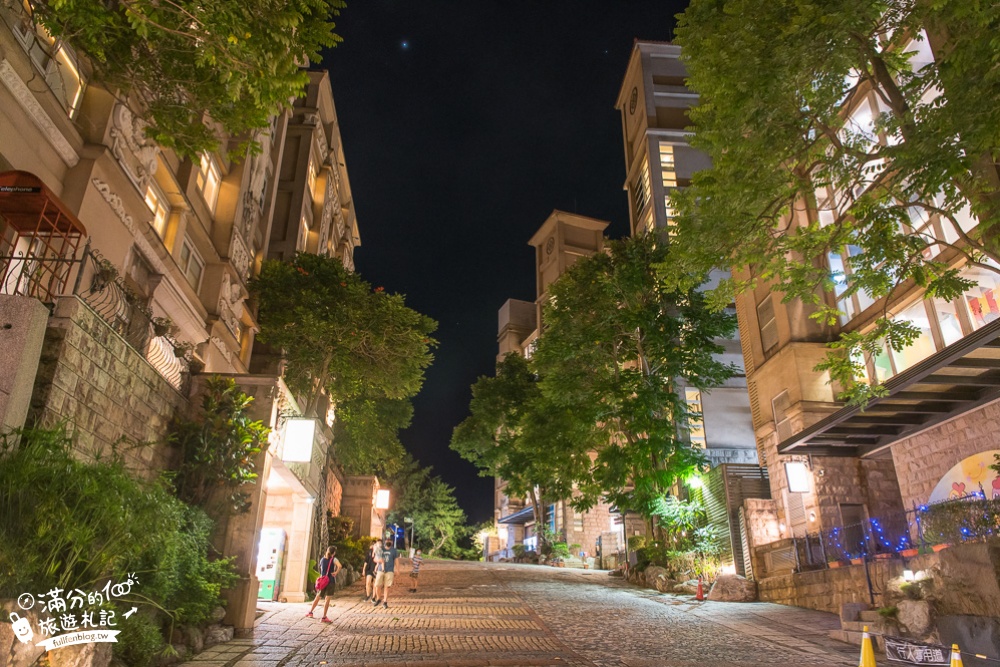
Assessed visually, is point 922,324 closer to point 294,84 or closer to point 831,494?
point 831,494

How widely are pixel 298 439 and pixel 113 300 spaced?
6.42m

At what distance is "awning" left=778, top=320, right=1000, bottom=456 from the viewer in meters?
11.6

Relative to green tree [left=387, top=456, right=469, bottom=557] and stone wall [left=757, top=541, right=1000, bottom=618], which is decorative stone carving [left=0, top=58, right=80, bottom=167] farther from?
green tree [left=387, top=456, right=469, bottom=557]

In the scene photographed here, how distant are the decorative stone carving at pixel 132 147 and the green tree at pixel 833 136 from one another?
11.7 m

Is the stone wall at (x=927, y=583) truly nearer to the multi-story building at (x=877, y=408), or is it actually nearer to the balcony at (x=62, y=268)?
the multi-story building at (x=877, y=408)

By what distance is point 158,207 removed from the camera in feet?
56.5

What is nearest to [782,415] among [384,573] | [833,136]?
[833,136]

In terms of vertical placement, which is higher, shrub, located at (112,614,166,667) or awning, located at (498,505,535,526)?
awning, located at (498,505,535,526)

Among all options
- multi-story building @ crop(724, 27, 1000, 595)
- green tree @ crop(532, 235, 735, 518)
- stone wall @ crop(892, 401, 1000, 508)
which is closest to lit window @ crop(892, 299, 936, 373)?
multi-story building @ crop(724, 27, 1000, 595)

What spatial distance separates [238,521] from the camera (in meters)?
12.3

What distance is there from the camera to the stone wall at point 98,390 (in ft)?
26.2

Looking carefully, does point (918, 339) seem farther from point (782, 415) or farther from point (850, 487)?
point (782, 415)

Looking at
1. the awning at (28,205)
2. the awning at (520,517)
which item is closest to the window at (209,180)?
the awning at (28,205)

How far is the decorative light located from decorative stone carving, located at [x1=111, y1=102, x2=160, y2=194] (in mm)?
6784
